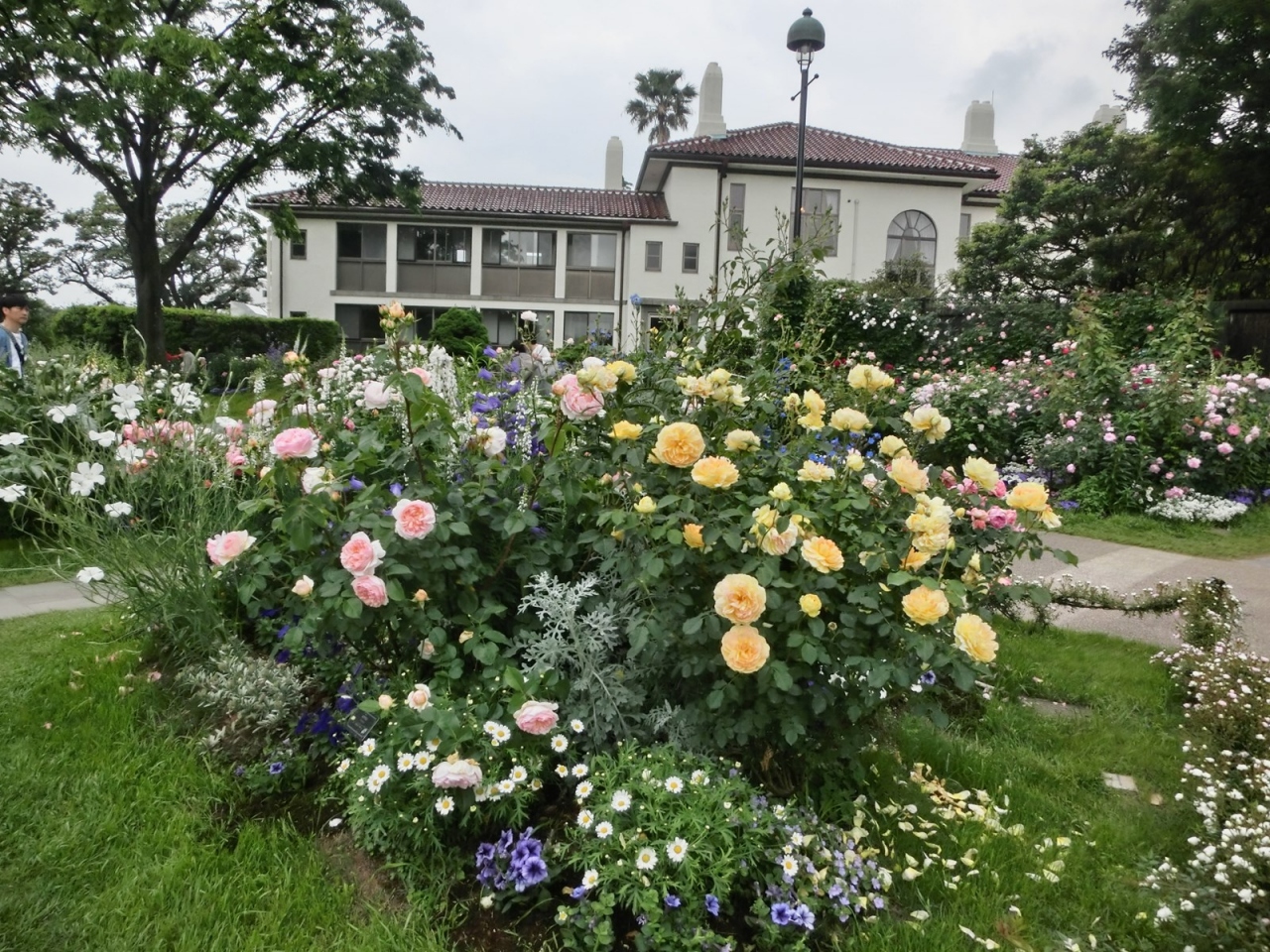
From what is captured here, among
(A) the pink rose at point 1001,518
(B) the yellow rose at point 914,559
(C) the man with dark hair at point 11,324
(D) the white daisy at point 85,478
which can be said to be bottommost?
(B) the yellow rose at point 914,559

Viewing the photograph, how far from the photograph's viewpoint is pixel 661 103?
127 ft

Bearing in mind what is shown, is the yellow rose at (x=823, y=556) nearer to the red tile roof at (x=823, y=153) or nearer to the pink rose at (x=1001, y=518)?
the pink rose at (x=1001, y=518)

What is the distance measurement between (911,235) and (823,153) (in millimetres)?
3525

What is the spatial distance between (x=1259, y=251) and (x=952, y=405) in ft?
23.5

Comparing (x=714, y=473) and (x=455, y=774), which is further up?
(x=714, y=473)

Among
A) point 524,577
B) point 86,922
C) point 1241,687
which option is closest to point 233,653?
point 86,922

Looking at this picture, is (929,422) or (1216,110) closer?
(929,422)

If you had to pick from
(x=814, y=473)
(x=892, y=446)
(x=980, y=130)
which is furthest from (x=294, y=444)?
(x=980, y=130)

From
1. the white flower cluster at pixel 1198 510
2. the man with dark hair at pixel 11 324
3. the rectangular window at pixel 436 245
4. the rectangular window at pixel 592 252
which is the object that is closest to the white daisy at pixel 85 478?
the man with dark hair at pixel 11 324

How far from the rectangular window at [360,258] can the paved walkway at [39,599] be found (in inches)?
825

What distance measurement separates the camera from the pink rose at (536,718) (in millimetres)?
1849

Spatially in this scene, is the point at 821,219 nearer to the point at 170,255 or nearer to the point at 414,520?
the point at 414,520

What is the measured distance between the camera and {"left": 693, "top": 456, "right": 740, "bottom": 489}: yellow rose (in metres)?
1.86

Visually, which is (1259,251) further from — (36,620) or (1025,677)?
(36,620)
